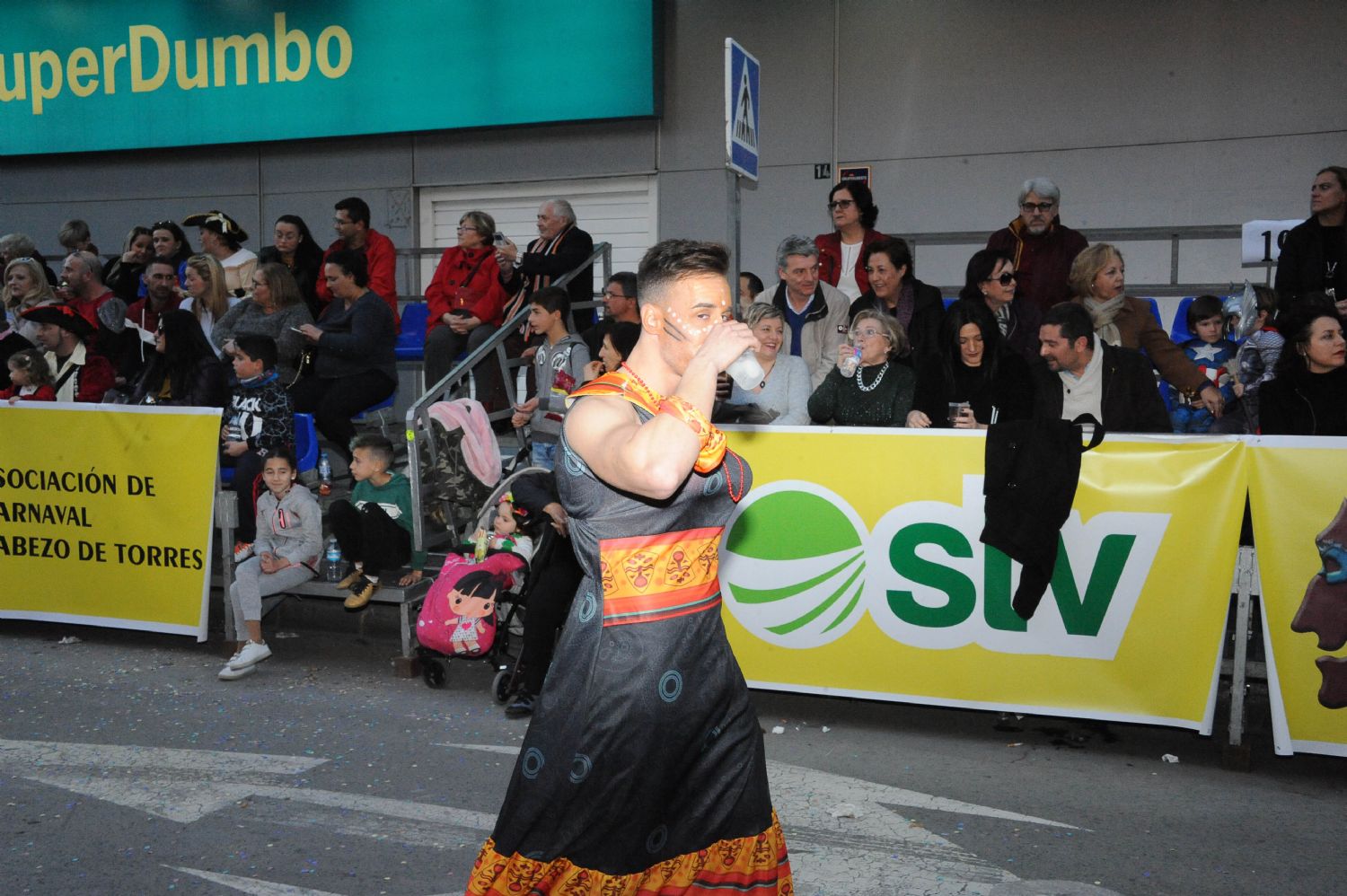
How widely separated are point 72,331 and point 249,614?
3911mm

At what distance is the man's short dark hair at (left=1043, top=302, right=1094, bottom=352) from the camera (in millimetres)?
6762

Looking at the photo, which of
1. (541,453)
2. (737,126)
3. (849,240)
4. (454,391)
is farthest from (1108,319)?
(454,391)

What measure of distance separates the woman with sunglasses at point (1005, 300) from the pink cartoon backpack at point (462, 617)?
3.26m

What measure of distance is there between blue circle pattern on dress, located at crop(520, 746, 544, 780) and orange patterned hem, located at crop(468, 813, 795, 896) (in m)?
0.19

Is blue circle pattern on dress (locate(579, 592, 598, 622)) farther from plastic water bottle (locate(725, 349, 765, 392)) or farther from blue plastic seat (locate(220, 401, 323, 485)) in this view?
blue plastic seat (locate(220, 401, 323, 485))

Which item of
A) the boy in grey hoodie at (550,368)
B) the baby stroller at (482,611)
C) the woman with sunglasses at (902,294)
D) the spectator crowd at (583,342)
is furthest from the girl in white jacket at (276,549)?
the woman with sunglasses at (902,294)

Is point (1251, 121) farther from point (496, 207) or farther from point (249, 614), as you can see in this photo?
point (249, 614)

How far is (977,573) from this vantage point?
6055 mm

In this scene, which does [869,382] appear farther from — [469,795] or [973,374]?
[469,795]

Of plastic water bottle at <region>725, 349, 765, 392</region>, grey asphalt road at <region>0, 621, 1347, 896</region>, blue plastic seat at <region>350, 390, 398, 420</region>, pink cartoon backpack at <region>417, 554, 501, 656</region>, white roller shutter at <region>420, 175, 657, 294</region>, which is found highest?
white roller shutter at <region>420, 175, 657, 294</region>

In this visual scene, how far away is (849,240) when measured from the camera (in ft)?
29.6

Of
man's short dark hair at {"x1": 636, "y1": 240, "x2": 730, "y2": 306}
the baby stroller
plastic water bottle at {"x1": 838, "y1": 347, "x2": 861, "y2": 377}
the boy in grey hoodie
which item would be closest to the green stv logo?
plastic water bottle at {"x1": 838, "y1": 347, "x2": 861, "y2": 377}

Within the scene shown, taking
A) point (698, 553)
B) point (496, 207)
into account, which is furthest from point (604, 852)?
point (496, 207)

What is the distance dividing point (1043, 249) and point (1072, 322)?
1730 mm
